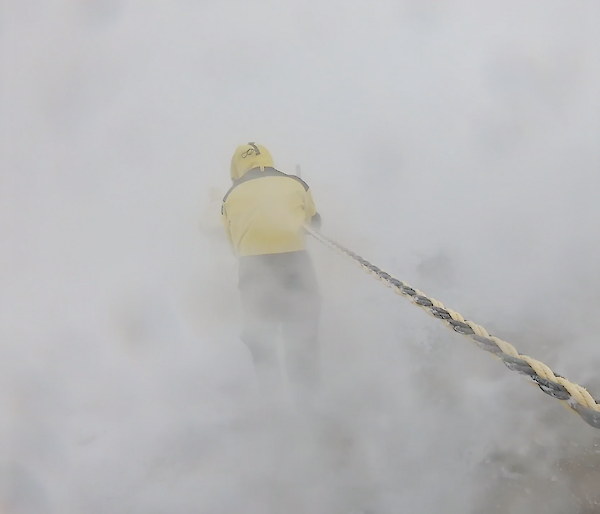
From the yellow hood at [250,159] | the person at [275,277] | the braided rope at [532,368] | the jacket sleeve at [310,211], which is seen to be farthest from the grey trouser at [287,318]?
the braided rope at [532,368]

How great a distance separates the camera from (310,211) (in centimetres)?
263

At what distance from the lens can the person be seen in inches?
93.4

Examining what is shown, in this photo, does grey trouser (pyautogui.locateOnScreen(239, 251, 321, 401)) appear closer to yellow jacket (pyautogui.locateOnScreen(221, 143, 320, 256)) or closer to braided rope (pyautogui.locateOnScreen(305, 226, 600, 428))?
yellow jacket (pyautogui.locateOnScreen(221, 143, 320, 256))

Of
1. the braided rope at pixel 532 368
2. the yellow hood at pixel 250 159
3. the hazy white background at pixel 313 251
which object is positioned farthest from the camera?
the yellow hood at pixel 250 159

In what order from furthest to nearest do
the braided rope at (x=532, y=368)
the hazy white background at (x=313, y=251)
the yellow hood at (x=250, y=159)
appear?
Answer: the yellow hood at (x=250, y=159) < the hazy white background at (x=313, y=251) < the braided rope at (x=532, y=368)

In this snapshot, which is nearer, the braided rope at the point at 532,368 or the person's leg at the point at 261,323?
the braided rope at the point at 532,368

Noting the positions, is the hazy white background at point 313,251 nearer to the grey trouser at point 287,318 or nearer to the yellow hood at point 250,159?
the grey trouser at point 287,318

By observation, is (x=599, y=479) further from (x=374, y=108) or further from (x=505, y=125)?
(x=374, y=108)

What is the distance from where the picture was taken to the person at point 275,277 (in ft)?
7.79

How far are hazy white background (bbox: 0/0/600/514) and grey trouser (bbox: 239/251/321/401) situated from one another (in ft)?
0.64

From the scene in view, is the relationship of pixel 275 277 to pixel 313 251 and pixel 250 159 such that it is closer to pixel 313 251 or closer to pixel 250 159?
pixel 250 159

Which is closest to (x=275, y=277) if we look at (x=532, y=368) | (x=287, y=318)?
(x=287, y=318)

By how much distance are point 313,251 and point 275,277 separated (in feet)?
5.11

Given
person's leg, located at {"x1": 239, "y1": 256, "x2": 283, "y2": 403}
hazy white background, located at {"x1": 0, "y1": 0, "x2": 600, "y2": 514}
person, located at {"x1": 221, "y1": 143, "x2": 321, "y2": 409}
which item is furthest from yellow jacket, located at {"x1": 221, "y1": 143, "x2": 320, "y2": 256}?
hazy white background, located at {"x1": 0, "y1": 0, "x2": 600, "y2": 514}
